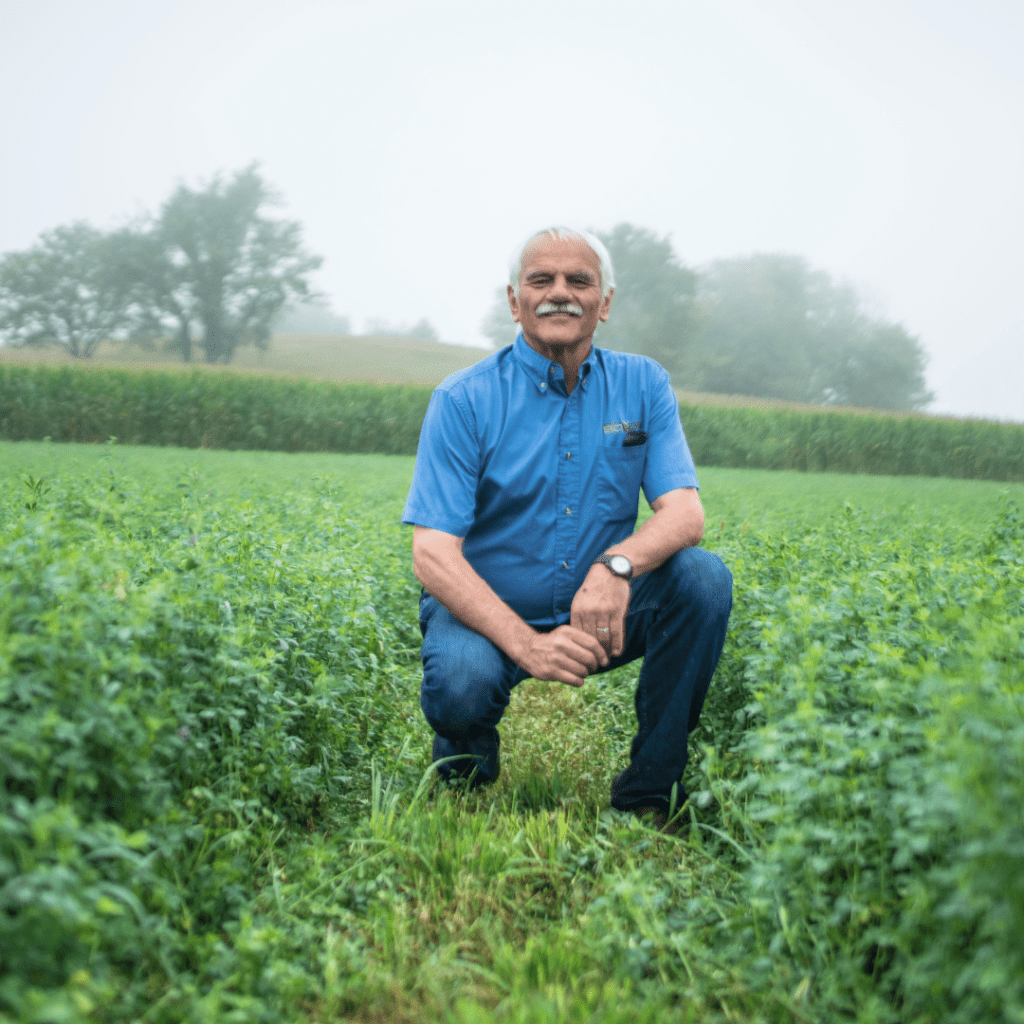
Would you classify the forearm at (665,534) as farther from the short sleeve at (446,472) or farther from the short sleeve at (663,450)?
the short sleeve at (446,472)

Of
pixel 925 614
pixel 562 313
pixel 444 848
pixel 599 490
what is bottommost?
pixel 444 848

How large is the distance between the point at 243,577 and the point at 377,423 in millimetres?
24428

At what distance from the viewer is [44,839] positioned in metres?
1.23

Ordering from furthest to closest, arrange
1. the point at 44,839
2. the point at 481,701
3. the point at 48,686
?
1. the point at 481,701
2. the point at 48,686
3. the point at 44,839

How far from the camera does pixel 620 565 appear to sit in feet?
7.85

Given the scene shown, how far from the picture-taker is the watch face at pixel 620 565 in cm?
238

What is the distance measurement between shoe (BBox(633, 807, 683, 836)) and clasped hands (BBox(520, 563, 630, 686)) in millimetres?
473

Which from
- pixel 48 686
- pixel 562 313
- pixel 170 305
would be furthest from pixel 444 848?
pixel 170 305

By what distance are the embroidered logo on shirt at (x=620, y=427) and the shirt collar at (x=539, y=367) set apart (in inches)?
8.4

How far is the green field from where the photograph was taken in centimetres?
132

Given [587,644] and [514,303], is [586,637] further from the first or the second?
[514,303]

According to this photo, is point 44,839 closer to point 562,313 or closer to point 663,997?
point 663,997

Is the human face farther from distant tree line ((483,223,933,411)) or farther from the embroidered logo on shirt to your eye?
distant tree line ((483,223,933,411))

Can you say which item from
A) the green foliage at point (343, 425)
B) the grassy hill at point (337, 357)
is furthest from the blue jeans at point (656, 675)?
the grassy hill at point (337, 357)
